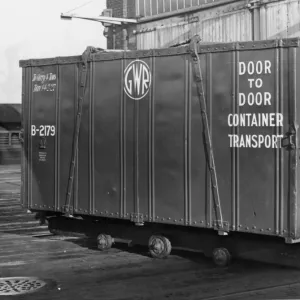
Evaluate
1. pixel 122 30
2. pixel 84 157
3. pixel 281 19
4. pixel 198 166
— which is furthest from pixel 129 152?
pixel 122 30

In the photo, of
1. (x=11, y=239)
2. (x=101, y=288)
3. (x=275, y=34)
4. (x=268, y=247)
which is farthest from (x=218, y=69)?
(x=275, y=34)

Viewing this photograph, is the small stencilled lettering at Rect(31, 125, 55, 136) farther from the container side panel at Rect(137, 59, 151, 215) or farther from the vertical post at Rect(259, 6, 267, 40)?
the vertical post at Rect(259, 6, 267, 40)

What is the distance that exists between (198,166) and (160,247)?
5.37 feet

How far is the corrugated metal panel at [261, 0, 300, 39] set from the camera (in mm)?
20438

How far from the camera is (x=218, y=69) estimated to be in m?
10.2

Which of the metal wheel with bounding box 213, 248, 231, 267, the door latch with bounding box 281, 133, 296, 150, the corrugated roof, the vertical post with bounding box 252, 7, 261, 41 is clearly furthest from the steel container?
the corrugated roof

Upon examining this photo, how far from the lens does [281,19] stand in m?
20.9

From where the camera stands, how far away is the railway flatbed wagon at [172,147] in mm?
9578

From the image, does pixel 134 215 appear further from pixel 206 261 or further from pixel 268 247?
pixel 268 247

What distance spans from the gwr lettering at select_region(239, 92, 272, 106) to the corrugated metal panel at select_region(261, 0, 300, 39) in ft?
36.8

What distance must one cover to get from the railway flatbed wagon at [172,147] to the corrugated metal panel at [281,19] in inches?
399

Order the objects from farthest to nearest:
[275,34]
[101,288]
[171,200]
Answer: [275,34], [171,200], [101,288]

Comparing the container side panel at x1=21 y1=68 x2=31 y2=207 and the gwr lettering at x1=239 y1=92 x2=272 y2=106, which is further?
the container side panel at x1=21 y1=68 x2=31 y2=207

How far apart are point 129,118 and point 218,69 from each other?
1904 mm
